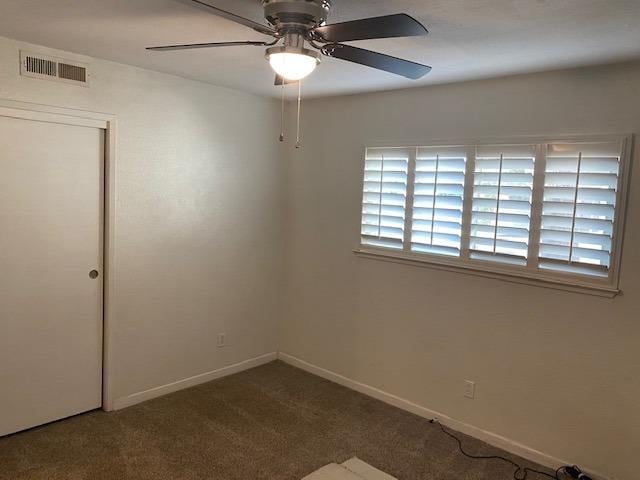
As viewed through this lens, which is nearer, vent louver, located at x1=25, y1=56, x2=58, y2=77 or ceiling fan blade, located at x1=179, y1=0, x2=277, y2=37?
ceiling fan blade, located at x1=179, y1=0, x2=277, y2=37

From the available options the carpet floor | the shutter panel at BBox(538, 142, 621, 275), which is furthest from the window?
the carpet floor

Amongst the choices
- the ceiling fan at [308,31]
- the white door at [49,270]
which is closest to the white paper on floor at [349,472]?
the white door at [49,270]

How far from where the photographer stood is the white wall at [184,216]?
3.26 m

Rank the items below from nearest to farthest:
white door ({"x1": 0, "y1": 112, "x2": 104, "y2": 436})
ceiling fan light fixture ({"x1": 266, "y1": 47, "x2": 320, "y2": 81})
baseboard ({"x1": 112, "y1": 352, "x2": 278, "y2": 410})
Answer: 1. ceiling fan light fixture ({"x1": 266, "y1": 47, "x2": 320, "y2": 81})
2. white door ({"x1": 0, "y1": 112, "x2": 104, "y2": 436})
3. baseboard ({"x1": 112, "y1": 352, "x2": 278, "y2": 410})

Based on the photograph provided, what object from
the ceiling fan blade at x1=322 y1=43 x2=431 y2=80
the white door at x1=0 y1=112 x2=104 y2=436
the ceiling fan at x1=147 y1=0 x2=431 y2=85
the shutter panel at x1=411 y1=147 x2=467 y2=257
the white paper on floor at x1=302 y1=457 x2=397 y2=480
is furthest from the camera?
the shutter panel at x1=411 y1=147 x2=467 y2=257

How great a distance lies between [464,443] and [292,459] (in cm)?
114

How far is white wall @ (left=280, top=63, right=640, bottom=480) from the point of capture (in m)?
2.69

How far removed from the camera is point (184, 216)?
12.0 feet

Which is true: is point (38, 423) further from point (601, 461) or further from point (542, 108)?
point (542, 108)

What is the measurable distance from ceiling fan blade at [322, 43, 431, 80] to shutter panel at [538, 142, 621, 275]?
1223 mm

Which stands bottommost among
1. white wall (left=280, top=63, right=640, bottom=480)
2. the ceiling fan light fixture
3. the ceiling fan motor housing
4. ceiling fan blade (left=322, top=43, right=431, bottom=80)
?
white wall (left=280, top=63, right=640, bottom=480)

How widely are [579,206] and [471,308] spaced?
0.93m

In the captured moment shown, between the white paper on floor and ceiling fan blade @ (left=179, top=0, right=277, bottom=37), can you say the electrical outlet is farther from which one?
ceiling fan blade @ (left=179, top=0, right=277, bottom=37)

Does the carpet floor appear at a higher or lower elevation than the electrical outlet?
lower
